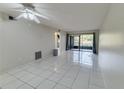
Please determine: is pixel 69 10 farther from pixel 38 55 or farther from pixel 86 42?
pixel 86 42

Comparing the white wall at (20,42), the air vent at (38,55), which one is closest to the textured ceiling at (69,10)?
the white wall at (20,42)

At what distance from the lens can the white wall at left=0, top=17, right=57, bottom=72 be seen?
338 centimetres

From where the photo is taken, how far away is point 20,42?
162 inches

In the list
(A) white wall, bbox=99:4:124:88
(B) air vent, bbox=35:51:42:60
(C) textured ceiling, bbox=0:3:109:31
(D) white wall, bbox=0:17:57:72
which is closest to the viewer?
(A) white wall, bbox=99:4:124:88

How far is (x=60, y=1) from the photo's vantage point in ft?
6.99

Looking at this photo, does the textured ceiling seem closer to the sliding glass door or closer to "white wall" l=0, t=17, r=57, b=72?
"white wall" l=0, t=17, r=57, b=72

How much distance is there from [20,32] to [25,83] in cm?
263

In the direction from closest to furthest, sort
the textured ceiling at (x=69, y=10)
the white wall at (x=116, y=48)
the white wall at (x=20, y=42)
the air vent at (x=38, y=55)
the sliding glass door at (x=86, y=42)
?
the white wall at (x=116, y=48) → the textured ceiling at (x=69, y=10) → the white wall at (x=20, y=42) → the air vent at (x=38, y=55) → the sliding glass door at (x=86, y=42)

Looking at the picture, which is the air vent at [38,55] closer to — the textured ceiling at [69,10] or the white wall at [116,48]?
the textured ceiling at [69,10]

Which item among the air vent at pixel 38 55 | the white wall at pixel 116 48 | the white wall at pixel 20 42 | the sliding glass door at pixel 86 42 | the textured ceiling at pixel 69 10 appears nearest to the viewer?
the white wall at pixel 116 48

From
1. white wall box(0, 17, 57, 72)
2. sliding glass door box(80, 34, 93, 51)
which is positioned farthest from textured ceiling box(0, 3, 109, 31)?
sliding glass door box(80, 34, 93, 51)

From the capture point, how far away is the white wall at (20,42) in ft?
11.1
